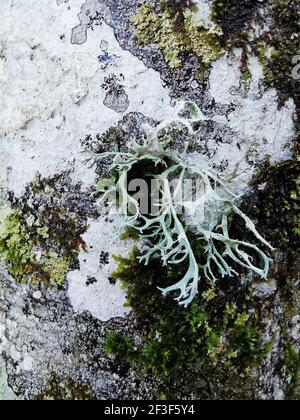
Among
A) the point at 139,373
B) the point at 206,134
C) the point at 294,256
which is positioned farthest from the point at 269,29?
the point at 139,373

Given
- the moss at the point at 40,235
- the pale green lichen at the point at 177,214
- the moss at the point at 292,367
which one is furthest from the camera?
the moss at the point at 292,367

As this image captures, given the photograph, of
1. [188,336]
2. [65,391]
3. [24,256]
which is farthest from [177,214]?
[65,391]

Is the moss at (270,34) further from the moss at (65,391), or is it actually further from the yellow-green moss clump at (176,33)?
the moss at (65,391)

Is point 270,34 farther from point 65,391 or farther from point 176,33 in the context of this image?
point 65,391

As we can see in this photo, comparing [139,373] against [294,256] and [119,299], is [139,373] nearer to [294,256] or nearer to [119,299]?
[119,299]

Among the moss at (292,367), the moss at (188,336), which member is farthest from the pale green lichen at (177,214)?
the moss at (292,367)
